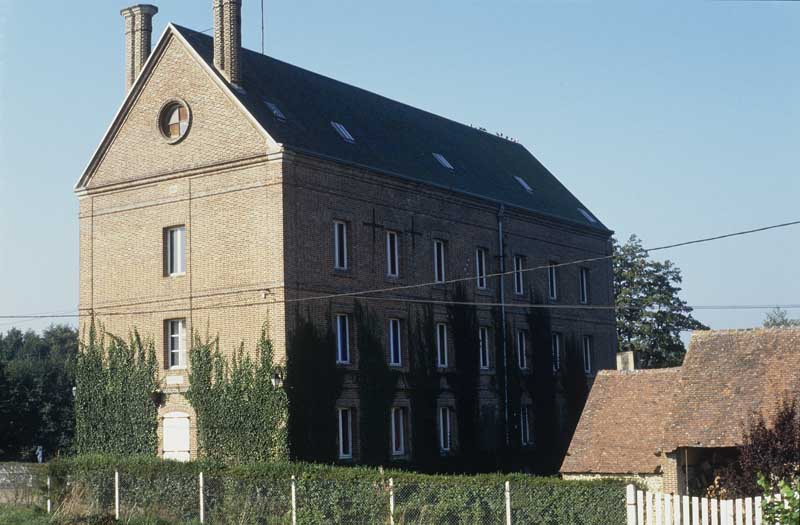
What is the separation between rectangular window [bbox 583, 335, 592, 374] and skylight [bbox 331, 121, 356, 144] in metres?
15.3

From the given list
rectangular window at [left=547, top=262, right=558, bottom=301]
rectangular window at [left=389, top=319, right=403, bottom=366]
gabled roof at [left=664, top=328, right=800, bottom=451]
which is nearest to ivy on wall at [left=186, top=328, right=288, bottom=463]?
rectangular window at [left=389, top=319, right=403, bottom=366]

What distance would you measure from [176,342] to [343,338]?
5.01 meters

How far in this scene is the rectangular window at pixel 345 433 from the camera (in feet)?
108

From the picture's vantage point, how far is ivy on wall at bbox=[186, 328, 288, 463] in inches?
1223

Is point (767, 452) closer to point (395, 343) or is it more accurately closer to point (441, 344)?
point (395, 343)

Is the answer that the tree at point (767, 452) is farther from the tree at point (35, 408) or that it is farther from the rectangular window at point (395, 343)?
the tree at point (35, 408)

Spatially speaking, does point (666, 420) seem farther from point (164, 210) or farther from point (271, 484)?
point (164, 210)

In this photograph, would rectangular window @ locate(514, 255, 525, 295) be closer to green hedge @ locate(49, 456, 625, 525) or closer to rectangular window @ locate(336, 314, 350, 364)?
rectangular window @ locate(336, 314, 350, 364)

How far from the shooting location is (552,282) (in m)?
44.3

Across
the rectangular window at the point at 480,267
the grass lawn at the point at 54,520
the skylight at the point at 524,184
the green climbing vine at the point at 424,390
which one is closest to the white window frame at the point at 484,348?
the rectangular window at the point at 480,267

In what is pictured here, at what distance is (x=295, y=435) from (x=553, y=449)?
15.2 m

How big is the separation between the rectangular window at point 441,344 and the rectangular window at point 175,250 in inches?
352

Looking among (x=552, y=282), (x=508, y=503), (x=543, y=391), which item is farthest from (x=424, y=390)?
(x=508, y=503)

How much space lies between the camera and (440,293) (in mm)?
37812
